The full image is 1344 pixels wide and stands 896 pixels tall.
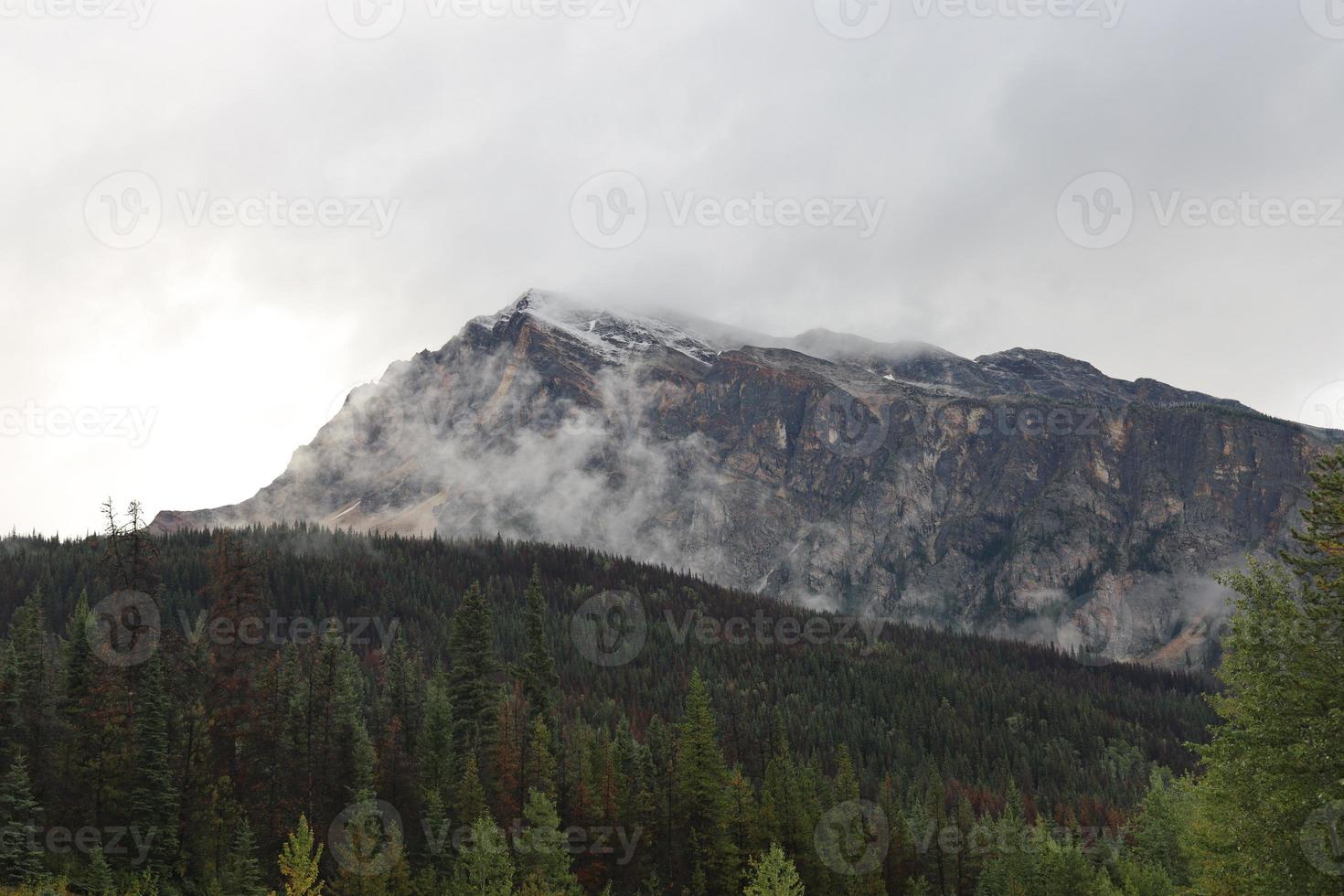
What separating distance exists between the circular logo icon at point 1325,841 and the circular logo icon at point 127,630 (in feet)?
148

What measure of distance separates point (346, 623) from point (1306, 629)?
178 m

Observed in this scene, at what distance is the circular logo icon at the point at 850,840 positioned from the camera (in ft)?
202

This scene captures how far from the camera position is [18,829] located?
41438mm

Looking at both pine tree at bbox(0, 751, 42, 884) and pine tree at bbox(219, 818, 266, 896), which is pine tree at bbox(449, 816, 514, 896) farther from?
pine tree at bbox(0, 751, 42, 884)

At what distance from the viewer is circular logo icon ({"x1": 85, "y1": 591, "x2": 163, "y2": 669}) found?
146 ft

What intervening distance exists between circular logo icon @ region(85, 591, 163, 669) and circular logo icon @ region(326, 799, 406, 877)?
12678 millimetres

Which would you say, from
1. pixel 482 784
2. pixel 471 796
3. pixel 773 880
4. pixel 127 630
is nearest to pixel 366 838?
pixel 471 796

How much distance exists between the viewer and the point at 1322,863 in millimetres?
25750

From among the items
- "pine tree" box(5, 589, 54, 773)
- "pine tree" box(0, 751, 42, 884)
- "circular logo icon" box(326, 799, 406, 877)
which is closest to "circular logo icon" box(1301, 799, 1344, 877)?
"circular logo icon" box(326, 799, 406, 877)

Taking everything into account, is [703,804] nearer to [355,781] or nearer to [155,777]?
[355,781]

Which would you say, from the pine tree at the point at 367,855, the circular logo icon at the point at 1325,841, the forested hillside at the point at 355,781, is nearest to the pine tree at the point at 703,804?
the forested hillside at the point at 355,781

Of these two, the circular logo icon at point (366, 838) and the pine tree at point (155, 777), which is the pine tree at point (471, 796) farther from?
the pine tree at point (155, 777)

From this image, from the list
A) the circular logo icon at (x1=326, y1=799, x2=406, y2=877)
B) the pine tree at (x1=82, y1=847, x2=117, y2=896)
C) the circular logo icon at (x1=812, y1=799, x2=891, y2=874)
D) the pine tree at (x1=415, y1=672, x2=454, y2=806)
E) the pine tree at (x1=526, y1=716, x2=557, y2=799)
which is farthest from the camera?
the circular logo icon at (x1=812, y1=799, x2=891, y2=874)

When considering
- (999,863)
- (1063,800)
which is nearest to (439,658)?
(1063,800)
